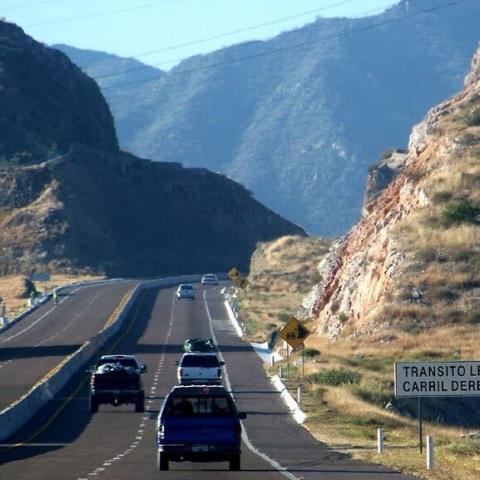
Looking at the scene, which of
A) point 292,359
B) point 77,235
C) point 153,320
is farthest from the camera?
point 77,235

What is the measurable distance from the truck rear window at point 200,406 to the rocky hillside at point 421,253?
119 ft

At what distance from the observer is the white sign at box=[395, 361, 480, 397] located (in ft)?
108

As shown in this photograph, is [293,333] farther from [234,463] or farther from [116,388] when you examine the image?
[234,463]

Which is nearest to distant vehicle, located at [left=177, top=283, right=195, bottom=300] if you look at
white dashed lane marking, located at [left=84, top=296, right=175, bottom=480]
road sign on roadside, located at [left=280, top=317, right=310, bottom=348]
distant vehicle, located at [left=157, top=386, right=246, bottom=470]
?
white dashed lane marking, located at [left=84, top=296, right=175, bottom=480]

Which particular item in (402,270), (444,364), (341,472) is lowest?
(341,472)

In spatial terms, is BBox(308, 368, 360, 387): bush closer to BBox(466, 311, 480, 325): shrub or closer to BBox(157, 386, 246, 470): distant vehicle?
BBox(466, 311, 480, 325): shrub

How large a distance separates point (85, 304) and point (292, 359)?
50.3 m

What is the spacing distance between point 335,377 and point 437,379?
27.7 m

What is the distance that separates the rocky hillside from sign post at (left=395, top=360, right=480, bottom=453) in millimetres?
34040

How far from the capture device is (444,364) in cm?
3294

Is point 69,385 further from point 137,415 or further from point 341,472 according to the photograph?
point 341,472

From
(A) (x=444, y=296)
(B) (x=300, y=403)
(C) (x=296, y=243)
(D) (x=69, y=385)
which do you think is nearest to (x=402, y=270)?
(A) (x=444, y=296)

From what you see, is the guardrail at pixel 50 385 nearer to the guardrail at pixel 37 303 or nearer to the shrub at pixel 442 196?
the guardrail at pixel 37 303

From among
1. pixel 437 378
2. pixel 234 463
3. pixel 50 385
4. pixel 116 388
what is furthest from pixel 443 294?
pixel 234 463
